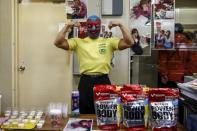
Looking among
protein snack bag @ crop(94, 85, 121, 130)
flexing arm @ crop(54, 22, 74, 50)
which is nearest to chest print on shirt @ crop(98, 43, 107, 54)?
flexing arm @ crop(54, 22, 74, 50)

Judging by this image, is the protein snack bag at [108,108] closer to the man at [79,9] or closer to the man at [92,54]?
the man at [92,54]

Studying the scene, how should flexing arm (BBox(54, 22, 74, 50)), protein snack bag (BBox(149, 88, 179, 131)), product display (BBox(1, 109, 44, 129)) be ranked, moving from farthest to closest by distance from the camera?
flexing arm (BBox(54, 22, 74, 50))
product display (BBox(1, 109, 44, 129))
protein snack bag (BBox(149, 88, 179, 131))

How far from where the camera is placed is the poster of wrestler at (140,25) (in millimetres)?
3741

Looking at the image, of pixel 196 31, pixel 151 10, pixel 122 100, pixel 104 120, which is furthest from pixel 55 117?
pixel 196 31

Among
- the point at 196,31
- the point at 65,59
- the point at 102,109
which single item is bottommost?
the point at 102,109

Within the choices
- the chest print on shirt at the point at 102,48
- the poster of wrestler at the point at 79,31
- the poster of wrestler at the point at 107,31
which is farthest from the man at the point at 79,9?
the chest print on shirt at the point at 102,48

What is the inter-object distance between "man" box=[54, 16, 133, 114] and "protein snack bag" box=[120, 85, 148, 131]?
1136mm

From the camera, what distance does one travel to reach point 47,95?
3.87 meters

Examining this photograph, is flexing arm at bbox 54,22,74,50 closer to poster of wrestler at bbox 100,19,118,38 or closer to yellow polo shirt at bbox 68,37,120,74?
yellow polo shirt at bbox 68,37,120,74

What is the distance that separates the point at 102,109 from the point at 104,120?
0.24ft

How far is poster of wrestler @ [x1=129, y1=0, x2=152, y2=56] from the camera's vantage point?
147 inches

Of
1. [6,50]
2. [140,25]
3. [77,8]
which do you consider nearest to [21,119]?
[6,50]

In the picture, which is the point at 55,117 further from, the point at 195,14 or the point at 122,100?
the point at 195,14

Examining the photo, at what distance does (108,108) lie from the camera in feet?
5.74
